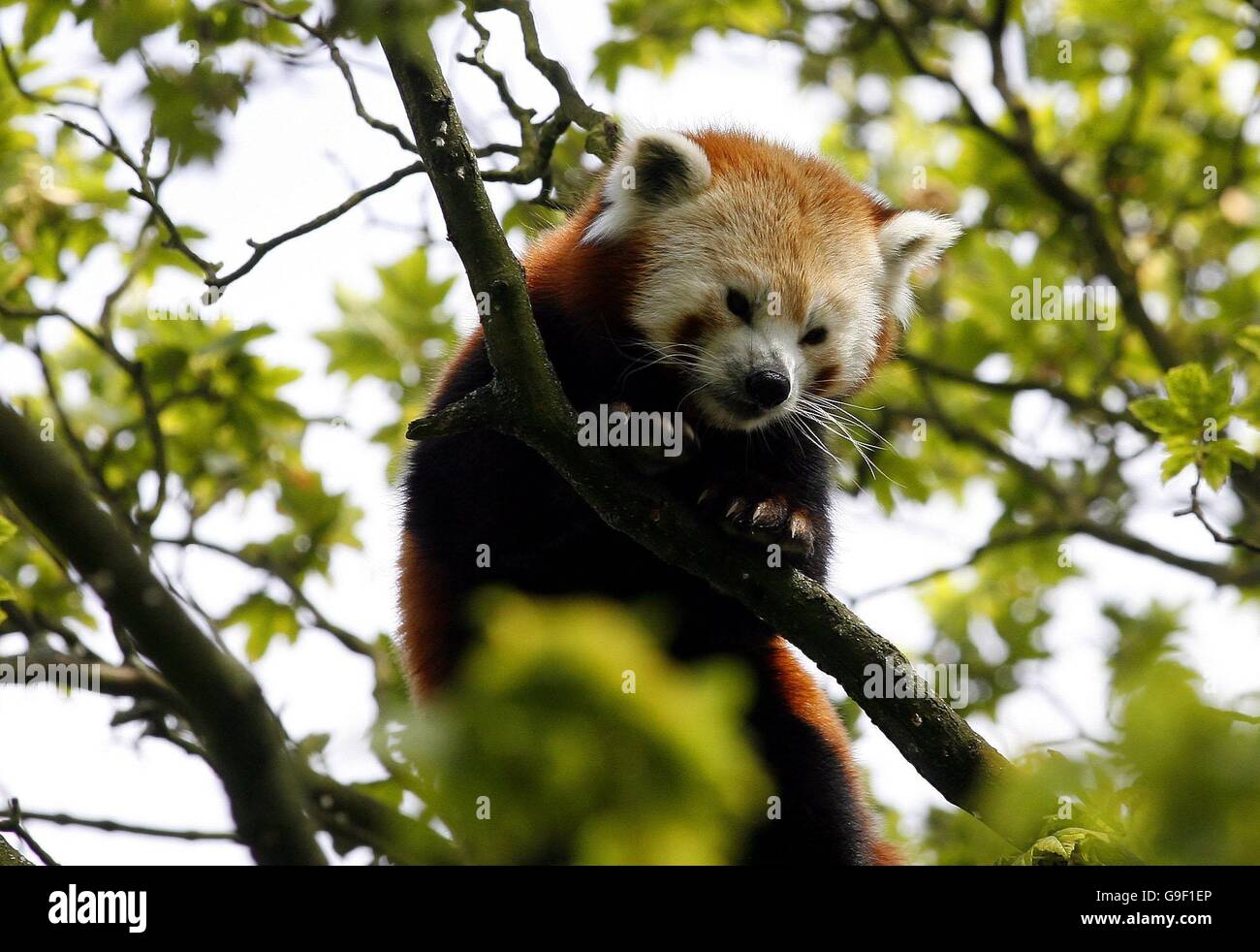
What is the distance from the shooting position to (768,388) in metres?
3.88

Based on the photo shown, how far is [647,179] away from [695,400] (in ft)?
2.81

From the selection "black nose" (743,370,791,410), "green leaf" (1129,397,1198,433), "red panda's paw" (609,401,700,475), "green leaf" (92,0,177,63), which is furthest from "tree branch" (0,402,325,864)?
"green leaf" (1129,397,1198,433)

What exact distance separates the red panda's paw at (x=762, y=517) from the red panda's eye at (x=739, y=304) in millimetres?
687

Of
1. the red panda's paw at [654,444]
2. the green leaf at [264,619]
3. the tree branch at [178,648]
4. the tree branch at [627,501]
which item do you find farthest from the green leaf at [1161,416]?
the green leaf at [264,619]

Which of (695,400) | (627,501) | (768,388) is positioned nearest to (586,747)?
(627,501)

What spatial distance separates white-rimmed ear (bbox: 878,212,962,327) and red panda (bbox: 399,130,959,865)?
23 centimetres

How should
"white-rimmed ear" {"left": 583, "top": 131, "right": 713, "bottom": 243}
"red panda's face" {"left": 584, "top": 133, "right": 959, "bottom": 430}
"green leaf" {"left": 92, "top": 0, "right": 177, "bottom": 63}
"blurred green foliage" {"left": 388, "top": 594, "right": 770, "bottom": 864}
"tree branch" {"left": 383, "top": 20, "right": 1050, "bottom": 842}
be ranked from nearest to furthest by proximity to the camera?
"blurred green foliage" {"left": 388, "top": 594, "right": 770, "bottom": 864} → "tree branch" {"left": 383, "top": 20, "right": 1050, "bottom": 842} → "green leaf" {"left": 92, "top": 0, "right": 177, "bottom": 63} → "red panda's face" {"left": 584, "top": 133, "right": 959, "bottom": 430} → "white-rimmed ear" {"left": 583, "top": 131, "right": 713, "bottom": 243}

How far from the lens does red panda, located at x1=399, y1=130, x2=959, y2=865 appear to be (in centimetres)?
388

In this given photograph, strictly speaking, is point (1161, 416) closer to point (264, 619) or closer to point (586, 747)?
point (586, 747)

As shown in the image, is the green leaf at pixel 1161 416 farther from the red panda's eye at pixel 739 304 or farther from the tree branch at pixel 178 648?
the tree branch at pixel 178 648

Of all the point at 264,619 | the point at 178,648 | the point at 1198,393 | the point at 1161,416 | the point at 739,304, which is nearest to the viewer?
the point at 1198,393

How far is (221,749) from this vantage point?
422cm

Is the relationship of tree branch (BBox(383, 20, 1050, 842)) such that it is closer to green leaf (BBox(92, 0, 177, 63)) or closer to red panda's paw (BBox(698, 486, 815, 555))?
red panda's paw (BBox(698, 486, 815, 555))

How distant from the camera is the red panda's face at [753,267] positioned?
402cm
